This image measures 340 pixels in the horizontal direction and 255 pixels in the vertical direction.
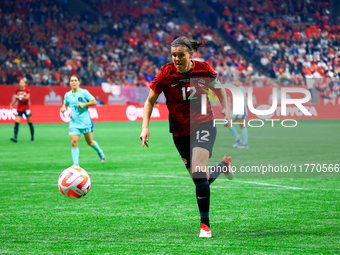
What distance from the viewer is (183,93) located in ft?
16.9

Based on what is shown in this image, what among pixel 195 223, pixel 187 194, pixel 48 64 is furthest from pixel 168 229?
pixel 48 64

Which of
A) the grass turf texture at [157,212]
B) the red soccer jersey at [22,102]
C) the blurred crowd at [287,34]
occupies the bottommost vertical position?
the grass turf texture at [157,212]

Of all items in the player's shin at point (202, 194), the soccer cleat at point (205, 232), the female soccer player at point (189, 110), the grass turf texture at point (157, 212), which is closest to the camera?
the grass turf texture at point (157, 212)

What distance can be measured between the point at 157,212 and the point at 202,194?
4.38 ft

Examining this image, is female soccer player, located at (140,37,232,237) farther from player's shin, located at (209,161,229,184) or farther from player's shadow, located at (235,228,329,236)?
player's shadow, located at (235,228,329,236)

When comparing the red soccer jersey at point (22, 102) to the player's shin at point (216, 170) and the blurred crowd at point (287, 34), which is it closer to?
the player's shin at point (216, 170)

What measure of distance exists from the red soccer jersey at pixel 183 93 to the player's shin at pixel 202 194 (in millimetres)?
487

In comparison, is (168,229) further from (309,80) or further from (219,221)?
(309,80)

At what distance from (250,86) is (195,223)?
26734 mm

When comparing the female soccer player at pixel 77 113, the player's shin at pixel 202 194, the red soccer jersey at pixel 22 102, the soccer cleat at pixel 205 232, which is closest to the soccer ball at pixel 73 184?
the player's shin at pixel 202 194

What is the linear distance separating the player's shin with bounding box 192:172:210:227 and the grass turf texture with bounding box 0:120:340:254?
234 mm

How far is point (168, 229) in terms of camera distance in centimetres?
524

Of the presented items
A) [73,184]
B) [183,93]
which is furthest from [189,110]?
[73,184]

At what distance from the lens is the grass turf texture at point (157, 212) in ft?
15.1
